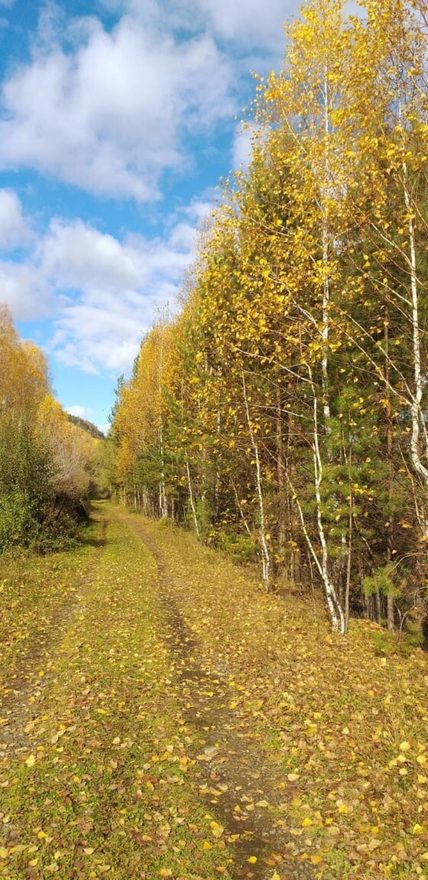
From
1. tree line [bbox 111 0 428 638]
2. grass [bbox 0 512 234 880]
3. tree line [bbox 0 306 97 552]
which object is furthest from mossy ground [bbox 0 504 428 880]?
tree line [bbox 0 306 97 552]

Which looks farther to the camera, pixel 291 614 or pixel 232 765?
pixel 291 614

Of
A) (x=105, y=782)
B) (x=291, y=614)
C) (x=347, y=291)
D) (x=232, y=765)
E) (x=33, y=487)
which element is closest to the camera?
(x=105, y=782)

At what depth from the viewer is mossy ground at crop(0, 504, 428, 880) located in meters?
4.90

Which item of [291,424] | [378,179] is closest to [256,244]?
[378,179]

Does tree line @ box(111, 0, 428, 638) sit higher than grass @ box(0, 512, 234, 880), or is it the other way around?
tree line @ box(111, 0, 428, 638)

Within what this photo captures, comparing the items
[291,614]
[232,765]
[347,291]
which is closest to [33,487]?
[291,614]

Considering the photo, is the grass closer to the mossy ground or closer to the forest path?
the mossy ground

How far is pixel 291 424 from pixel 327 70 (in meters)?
8.38

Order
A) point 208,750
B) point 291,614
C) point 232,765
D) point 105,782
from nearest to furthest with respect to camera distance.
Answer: point 105,782 → point 232,765 → point 208,750 → point 291,614

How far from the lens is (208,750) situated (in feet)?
22.3

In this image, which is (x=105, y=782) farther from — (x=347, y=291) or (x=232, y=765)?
(x=347, y=291)

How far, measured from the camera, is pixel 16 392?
44.6m

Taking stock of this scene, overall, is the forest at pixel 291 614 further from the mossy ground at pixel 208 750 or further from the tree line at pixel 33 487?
the tree line at pixel 33 487

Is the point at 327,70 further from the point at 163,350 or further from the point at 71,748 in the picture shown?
the point at 163,350
